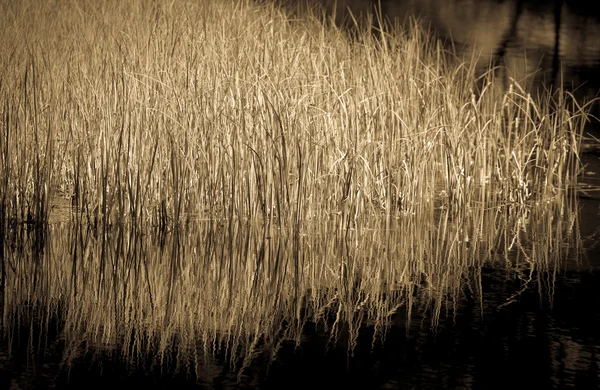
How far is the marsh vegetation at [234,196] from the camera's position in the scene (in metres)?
4.21

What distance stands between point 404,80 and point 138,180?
82.3 inches

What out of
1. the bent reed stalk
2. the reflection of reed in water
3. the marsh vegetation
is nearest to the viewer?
the reflection of reed in water

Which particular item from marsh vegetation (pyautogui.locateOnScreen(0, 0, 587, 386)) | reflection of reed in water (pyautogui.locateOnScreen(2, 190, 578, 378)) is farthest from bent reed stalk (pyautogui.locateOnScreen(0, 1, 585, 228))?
reflection of reed in water (pyautogui.locateOnScreen(2, 190, 578, 378))

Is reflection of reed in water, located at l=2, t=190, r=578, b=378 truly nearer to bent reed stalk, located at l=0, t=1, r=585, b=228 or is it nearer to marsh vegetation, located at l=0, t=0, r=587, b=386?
marsh vegetation, located at l=0, t=0, r=587, b=386

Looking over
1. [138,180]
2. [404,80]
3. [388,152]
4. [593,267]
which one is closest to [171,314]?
[138,180]

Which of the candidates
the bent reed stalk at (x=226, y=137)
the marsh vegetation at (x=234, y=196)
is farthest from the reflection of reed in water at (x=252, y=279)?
the bent reed stalk at (x=226, y=137)

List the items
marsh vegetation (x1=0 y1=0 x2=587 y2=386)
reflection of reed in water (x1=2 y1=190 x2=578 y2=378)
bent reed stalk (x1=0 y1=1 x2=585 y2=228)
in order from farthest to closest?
bent reed stalk (x1=0 y1=1 x2=585 y2=228)
marsh vegetation (x1=0 y1=0 x2=587 y2=386)
reflection of reed in water (x1=2 y1=190 x2=578 y2=378)

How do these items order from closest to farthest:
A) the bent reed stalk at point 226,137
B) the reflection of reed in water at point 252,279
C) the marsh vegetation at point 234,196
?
the reflection of reed in water at point 252,279 < the marsh vegetation at point 234,196 < the bent reed stalk at point 226,137

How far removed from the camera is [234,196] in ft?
19.0

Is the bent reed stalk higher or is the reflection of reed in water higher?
the bent reed stalk

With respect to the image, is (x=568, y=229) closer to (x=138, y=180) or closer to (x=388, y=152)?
(x=388, y=152)

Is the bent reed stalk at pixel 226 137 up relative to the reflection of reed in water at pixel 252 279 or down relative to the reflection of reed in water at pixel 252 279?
up

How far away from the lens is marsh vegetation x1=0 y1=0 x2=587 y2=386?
4.21 metres

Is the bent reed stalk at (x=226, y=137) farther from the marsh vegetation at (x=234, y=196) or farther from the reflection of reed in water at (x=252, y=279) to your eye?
the reflection of reed in water at (x=252, y=279)
